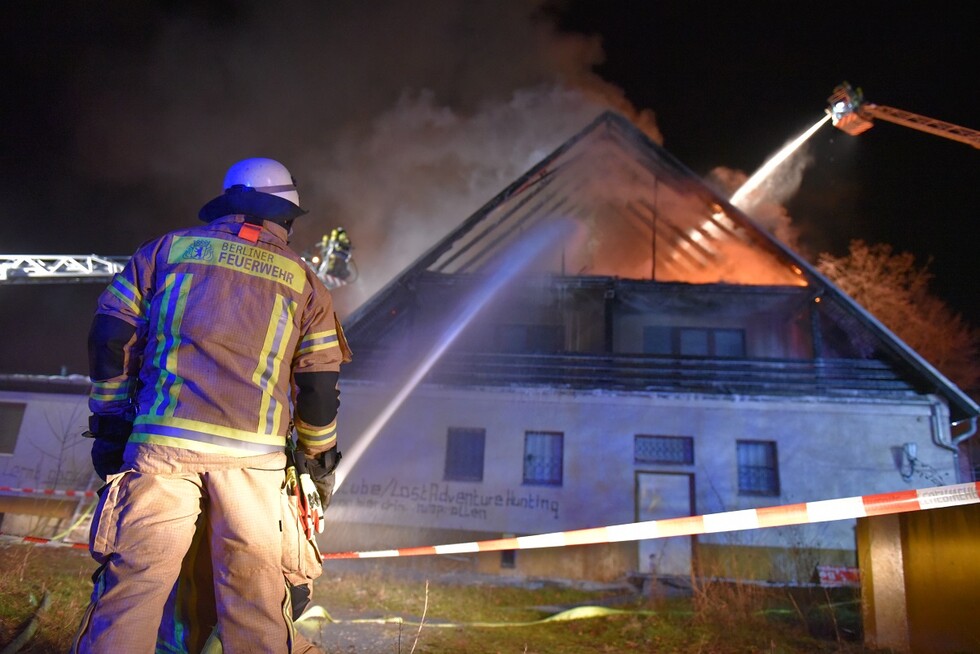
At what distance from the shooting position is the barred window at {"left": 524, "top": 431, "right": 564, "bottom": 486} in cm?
1205

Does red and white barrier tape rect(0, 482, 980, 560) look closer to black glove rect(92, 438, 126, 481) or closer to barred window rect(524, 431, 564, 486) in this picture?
black glove rect(92, 438, 126, 481)

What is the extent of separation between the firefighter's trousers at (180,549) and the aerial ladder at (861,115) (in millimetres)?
26647

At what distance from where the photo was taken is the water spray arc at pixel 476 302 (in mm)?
12391

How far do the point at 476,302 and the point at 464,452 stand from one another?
14.1 feet

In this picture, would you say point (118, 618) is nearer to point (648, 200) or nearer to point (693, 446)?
point (693, 446)

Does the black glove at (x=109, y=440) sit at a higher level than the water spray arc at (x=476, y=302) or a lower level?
lower

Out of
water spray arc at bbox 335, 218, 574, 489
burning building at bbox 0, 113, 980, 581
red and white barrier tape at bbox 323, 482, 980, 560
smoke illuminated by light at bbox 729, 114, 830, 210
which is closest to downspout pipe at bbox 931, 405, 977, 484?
burning building at bbox 0, 113, 980, 581

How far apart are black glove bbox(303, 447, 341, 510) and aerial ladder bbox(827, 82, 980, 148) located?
26.2 m

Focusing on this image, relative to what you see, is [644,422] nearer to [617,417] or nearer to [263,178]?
[617,417]

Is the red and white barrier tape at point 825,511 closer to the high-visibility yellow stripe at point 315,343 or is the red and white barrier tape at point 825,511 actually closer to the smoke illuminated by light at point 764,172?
the high-visibility yellow stripe at point 315,343

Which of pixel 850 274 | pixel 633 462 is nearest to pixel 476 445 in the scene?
pixel 633 462

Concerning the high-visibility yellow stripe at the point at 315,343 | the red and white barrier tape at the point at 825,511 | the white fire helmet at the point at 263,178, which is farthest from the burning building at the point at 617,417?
the white fire helmet at the point at 263,178

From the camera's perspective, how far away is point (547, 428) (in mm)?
12258

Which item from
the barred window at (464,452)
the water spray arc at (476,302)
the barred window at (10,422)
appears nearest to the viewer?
the barred window at (464,452)
